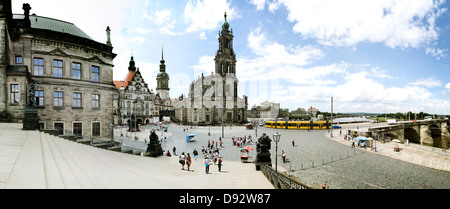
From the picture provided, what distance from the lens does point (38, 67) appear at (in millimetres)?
15492

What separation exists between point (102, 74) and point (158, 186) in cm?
1745

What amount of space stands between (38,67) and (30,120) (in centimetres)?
867

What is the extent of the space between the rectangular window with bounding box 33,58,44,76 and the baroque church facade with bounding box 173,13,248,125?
1958 inches

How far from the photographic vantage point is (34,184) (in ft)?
10.9

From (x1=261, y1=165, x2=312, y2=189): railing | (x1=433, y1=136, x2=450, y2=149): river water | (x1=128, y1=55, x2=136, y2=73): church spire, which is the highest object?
(x1=128, y1=55, x2=136, y2=73): church spire

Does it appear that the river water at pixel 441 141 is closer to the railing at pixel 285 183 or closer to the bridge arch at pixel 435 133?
the bridge arch at pixel 435 133

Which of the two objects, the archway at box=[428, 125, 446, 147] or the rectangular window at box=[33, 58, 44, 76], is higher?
the rectangular window at box=[33, 58, 44, 76]

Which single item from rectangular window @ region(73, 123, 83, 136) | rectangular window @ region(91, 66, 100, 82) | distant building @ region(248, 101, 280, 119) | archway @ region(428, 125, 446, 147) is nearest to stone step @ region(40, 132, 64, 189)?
rectangular window @ region(73, 123, 83, 136)

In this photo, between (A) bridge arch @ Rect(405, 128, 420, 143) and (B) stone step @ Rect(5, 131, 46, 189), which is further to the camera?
(A) bridge arch @ Rect(405, 128, 420, 143)

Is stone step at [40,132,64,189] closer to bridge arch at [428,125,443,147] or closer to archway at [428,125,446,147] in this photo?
archway at [428,125,446,147]

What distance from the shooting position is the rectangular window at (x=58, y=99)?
16.1 m

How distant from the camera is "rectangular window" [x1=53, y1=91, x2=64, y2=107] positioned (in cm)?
1614

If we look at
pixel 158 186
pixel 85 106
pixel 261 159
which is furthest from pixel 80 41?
pixel 261 159
